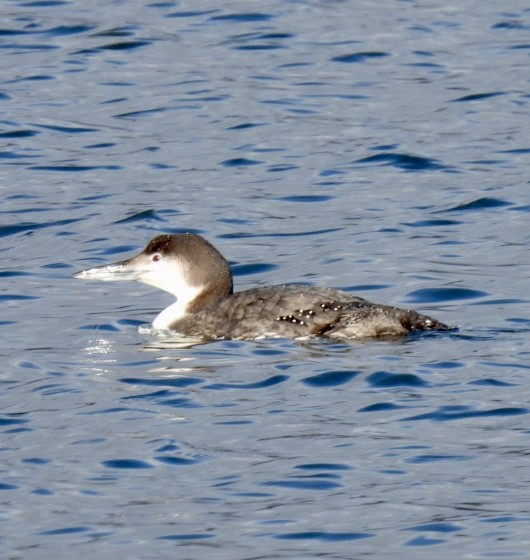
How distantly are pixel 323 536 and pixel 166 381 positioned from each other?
2571 mm

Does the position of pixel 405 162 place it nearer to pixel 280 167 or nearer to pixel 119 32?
pixel 280 167

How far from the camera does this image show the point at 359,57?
18.7m

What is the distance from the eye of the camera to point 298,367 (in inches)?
365

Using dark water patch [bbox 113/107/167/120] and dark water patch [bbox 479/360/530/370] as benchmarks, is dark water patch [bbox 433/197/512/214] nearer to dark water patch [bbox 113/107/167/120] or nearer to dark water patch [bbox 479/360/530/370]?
dark water patch [bbox 113/107/167/120]

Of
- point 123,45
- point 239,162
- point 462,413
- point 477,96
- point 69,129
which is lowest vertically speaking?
point 462,413

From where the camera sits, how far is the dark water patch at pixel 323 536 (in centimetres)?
673

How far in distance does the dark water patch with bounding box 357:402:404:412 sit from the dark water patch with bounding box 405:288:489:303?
8.42 feet

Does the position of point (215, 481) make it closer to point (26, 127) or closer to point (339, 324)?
point (339, 324)

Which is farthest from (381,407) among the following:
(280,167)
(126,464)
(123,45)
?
(123,45)

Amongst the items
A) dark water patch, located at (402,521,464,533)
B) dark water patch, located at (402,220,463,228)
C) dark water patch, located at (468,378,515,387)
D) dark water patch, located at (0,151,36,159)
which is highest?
dark water patch, located at (0,151,36,159)

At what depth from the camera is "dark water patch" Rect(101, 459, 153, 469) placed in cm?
761

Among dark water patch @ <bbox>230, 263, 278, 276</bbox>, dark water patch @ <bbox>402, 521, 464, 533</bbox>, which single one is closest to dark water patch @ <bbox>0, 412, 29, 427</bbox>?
dark water patch @ <bbox>402, 521, 464, 533</bbox>

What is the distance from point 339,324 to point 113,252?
3.31m

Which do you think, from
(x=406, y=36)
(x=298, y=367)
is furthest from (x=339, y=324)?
(x=406, y=36)
